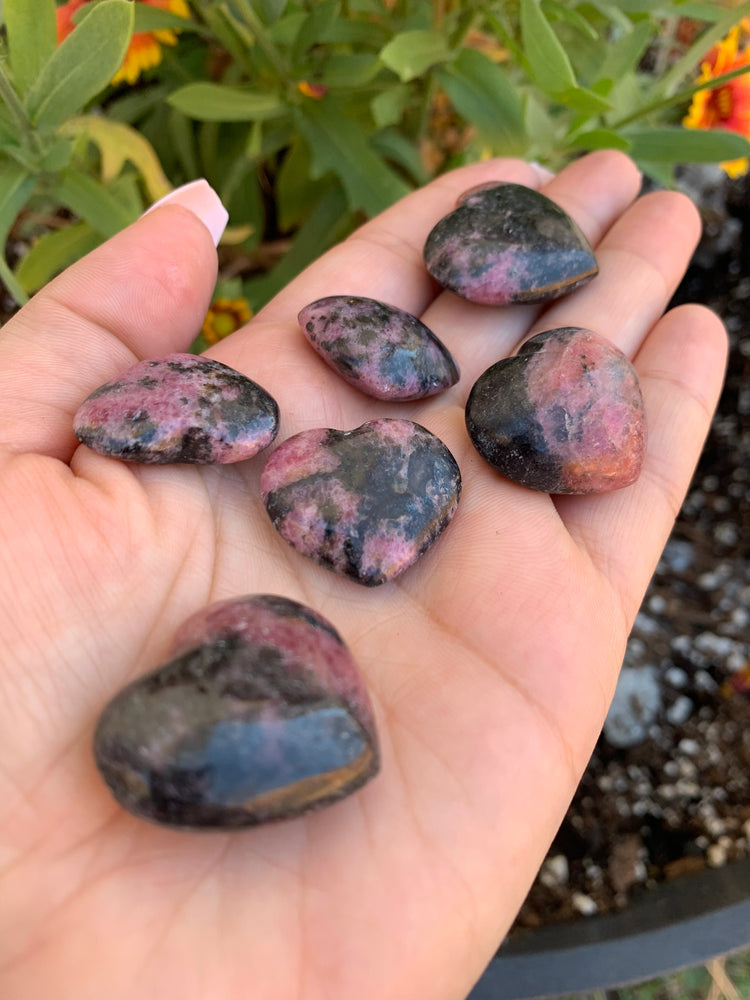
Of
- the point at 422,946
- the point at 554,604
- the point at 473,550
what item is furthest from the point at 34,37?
the point at 422,946

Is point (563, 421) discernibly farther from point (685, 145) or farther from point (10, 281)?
point (10, 281)

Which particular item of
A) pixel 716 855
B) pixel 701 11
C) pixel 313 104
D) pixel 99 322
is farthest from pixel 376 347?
pixel 716 855

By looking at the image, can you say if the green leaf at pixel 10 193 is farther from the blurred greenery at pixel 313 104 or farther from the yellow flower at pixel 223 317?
the yellow flower at pixel 223 317

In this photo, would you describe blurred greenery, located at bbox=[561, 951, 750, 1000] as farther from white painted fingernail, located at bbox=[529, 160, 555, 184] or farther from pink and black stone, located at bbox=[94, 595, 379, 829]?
white painted fingernail, located at bbox=[529, 160, 555, 184]

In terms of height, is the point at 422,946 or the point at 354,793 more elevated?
the point at 354,793

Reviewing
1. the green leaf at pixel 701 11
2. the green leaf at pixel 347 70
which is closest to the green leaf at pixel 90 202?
the green leaf at pixel 347 70

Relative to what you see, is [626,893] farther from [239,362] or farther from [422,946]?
[239,362]

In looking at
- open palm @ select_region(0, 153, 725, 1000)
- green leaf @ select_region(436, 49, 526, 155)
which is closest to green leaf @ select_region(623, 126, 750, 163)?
green leaf @ select_region(436, 49, 526, 155)
